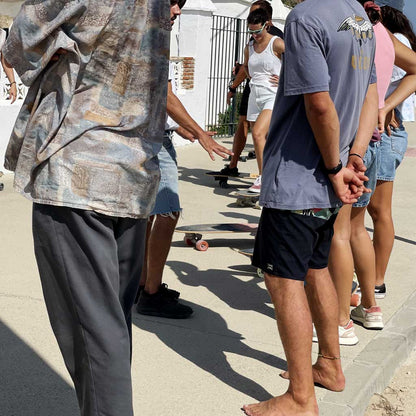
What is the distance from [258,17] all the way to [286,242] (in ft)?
19.2

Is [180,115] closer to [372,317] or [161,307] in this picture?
[161,307]

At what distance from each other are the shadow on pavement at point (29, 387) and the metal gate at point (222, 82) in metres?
11.3

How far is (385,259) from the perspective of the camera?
604 cm

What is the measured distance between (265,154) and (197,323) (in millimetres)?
1591

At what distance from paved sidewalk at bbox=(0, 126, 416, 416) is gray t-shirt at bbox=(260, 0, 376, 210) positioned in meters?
1.03

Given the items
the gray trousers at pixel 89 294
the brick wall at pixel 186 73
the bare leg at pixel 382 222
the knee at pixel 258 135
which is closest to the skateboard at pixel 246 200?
the knee at pixel 258 135

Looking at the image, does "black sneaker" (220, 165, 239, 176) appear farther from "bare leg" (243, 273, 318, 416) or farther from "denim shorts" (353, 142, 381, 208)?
"bare leg" (243, 273, 318, 416)

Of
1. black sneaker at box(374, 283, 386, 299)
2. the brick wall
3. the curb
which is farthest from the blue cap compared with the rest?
the brick wall

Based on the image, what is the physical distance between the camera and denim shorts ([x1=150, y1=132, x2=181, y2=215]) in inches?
204

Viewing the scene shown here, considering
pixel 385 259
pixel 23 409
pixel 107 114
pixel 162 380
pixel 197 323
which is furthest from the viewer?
pixel 385 259

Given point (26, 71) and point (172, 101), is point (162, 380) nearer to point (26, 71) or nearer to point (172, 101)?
point (172, 101)

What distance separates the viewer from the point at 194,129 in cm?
439

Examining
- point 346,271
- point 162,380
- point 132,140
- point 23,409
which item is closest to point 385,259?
point 346,271

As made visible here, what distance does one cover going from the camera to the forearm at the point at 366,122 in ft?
13.5
